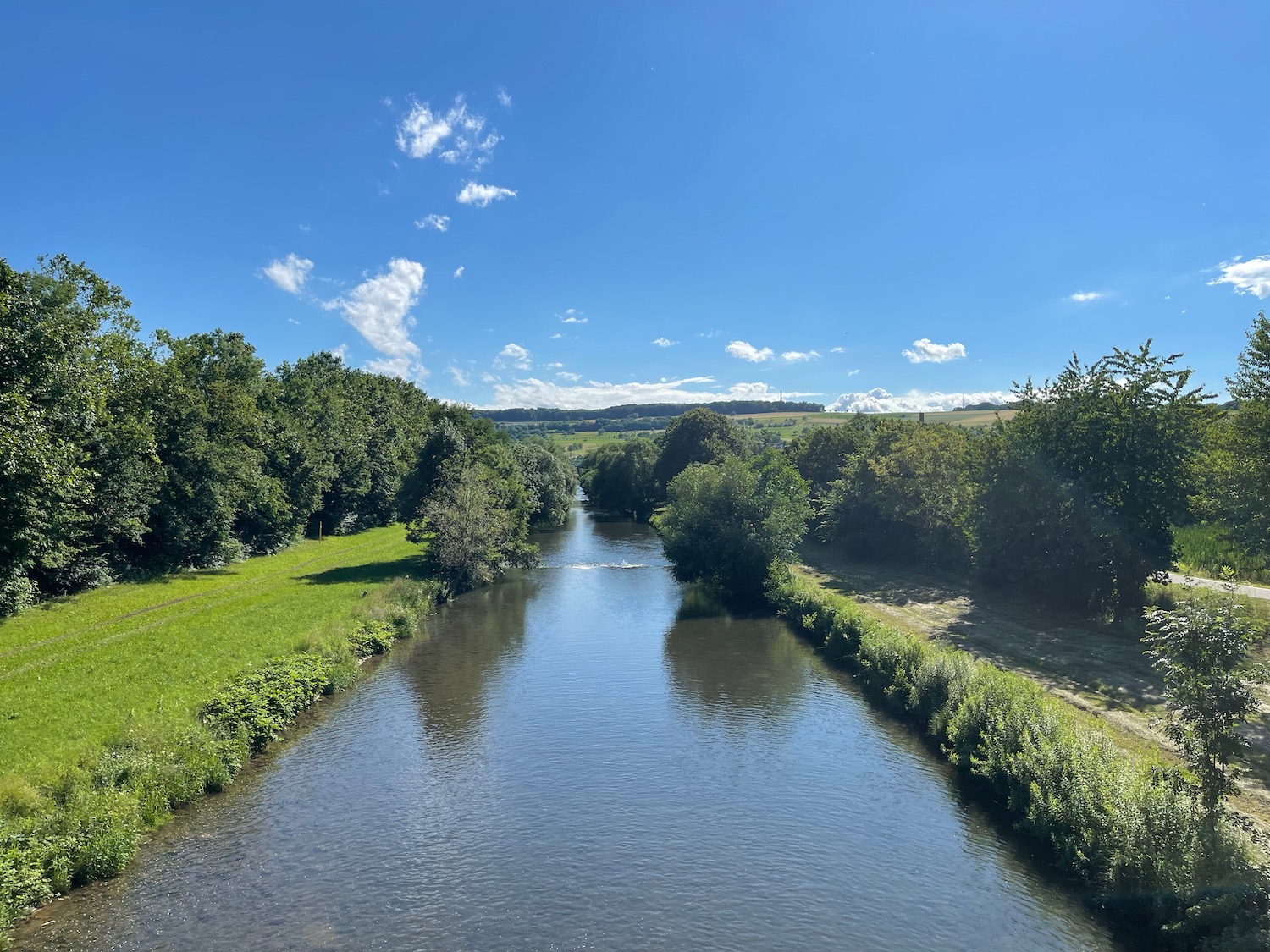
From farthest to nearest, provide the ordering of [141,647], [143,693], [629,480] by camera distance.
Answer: [629,480] < [141,647] < [143,693]

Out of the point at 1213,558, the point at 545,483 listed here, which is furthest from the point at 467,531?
the point at 1213,558

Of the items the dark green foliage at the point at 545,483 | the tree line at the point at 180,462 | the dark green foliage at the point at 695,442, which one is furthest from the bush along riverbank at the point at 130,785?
the dark green foliage at the point at 695,442

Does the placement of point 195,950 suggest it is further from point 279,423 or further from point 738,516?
point 279,423

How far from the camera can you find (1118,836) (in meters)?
15.2

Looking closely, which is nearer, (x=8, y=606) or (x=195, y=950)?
(x=195, y=950)

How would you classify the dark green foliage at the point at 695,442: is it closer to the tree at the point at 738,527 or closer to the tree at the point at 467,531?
the tree at the point at 467,531

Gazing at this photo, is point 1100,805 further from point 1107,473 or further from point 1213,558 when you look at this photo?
point 1213,558

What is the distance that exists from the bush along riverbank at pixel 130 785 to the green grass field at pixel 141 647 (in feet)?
2.57

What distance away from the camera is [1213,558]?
132 feet

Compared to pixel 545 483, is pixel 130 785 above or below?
below

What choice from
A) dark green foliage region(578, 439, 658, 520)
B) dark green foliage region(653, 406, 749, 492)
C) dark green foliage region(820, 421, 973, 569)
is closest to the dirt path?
dark green foliage region(820, 421, 973, 569)

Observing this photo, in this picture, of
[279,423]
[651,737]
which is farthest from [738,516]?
[279,423]

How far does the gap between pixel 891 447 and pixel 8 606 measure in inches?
2148

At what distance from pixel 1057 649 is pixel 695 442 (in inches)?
2594
